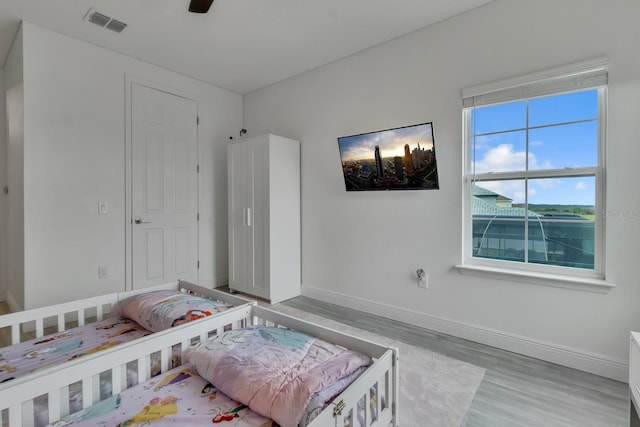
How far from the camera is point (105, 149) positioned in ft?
10.4

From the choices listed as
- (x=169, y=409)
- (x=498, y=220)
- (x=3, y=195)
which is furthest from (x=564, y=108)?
(x=3, y=195)

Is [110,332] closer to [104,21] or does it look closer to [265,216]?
[265,216]

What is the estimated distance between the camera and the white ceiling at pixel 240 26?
249 cm

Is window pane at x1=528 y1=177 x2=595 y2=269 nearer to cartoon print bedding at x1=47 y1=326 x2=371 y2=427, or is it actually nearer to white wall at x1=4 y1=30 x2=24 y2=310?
cartoon print bedding at x1=47 y1=326 x2=371 y2=427

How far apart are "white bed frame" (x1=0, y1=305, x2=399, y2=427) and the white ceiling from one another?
95.8 inches

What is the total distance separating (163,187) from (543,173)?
3.72 metres

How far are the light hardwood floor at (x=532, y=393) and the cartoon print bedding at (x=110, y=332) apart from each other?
1596 millimetres

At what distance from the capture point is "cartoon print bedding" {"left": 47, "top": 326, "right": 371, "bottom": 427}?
42.0 inches

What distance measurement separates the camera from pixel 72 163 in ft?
9.71

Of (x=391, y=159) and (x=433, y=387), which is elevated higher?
(x=391, y=159)

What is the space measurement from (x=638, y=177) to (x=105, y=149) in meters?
4.36

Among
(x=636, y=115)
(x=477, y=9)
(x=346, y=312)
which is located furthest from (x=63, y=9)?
(x=636, y=115)

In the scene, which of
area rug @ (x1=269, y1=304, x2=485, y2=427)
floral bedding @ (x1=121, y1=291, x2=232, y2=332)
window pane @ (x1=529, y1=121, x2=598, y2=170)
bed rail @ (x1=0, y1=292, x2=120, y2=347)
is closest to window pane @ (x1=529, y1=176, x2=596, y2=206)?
window pane @ (x1=529, y1=121, x2=598, y2=170)

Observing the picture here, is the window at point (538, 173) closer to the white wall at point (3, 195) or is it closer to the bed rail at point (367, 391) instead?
the bed rail at point (367, 391)
